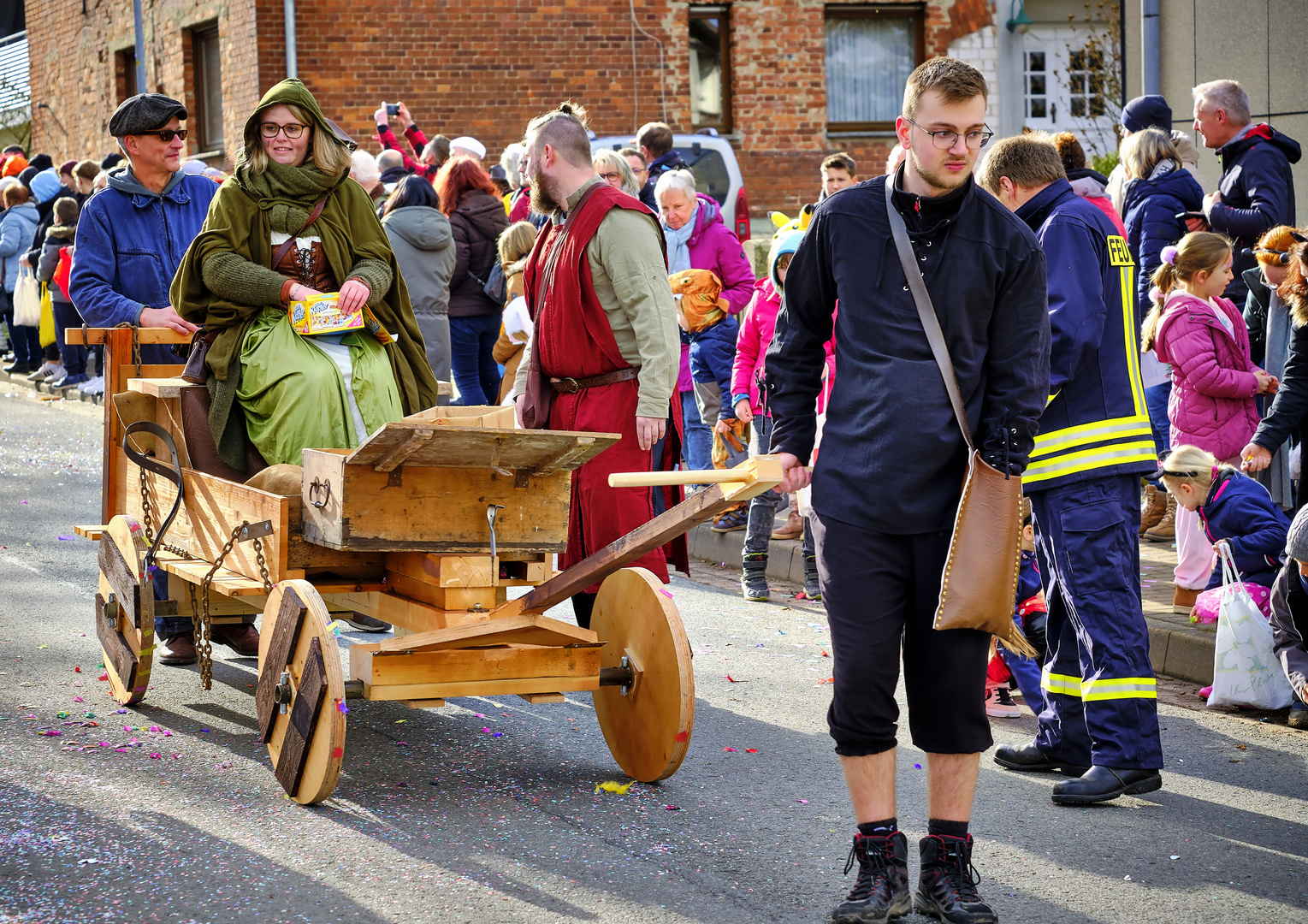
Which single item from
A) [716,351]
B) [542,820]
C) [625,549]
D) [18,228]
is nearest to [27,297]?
[18,228]

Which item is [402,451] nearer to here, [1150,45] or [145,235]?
[145,235]

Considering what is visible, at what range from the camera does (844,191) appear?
4082 millimetres

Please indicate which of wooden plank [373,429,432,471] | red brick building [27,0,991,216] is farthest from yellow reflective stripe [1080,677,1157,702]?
red brick building [27,0,991,216]

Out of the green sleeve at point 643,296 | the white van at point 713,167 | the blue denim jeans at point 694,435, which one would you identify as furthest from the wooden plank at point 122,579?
the white van at point 713,167

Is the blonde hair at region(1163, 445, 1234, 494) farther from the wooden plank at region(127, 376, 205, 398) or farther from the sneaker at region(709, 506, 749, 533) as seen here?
the wooden plank at region(127, 376, 205, 398)

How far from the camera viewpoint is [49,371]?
18.1 m

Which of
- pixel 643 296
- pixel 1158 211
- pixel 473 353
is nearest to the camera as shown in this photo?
pixel 643 296

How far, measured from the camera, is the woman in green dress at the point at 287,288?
582 centimetres

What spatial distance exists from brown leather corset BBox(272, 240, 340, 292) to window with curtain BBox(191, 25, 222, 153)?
1728 cm

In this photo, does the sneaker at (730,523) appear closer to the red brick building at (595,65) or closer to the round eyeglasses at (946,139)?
the round eyeglasses at (946,139)

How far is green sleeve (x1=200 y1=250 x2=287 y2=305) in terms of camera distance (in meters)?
5.81

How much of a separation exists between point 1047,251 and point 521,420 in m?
2.09

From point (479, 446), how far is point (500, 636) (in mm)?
596

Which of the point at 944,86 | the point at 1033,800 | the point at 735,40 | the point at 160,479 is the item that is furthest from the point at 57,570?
the point at 735,40
